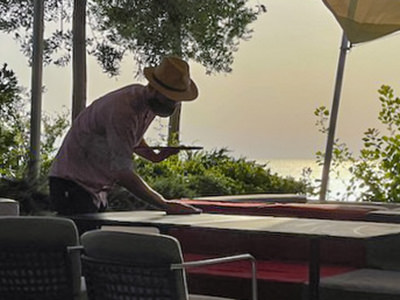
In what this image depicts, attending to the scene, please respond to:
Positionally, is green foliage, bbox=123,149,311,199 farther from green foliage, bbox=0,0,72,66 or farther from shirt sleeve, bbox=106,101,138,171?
shirt sleeve, bbox=106,101,138,171

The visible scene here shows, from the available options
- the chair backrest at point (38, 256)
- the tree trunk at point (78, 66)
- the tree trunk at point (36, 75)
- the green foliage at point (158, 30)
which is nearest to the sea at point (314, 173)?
the green foliage at point (158, 30)

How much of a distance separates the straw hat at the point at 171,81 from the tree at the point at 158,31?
231 inches

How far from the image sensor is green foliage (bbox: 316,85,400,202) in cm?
816

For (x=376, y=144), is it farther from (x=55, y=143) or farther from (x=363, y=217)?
(x=55, y=143)

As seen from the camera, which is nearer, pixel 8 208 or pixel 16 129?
pixel 8 208

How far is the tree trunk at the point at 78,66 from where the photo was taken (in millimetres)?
9875

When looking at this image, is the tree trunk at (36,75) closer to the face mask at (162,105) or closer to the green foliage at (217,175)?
the green foliage at (217,175)

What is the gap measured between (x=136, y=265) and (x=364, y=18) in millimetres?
4929

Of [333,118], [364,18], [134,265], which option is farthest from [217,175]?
[134,265]

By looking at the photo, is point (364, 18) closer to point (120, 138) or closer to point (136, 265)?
point (120, 138)

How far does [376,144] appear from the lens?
27.6 ft

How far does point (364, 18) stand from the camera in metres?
7.49

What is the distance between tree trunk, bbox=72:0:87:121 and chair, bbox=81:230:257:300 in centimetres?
683

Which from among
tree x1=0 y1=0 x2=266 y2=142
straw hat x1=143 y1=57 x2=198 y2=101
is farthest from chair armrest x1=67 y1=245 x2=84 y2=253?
tree x1=0 y1=0 x2=266 y2=142
